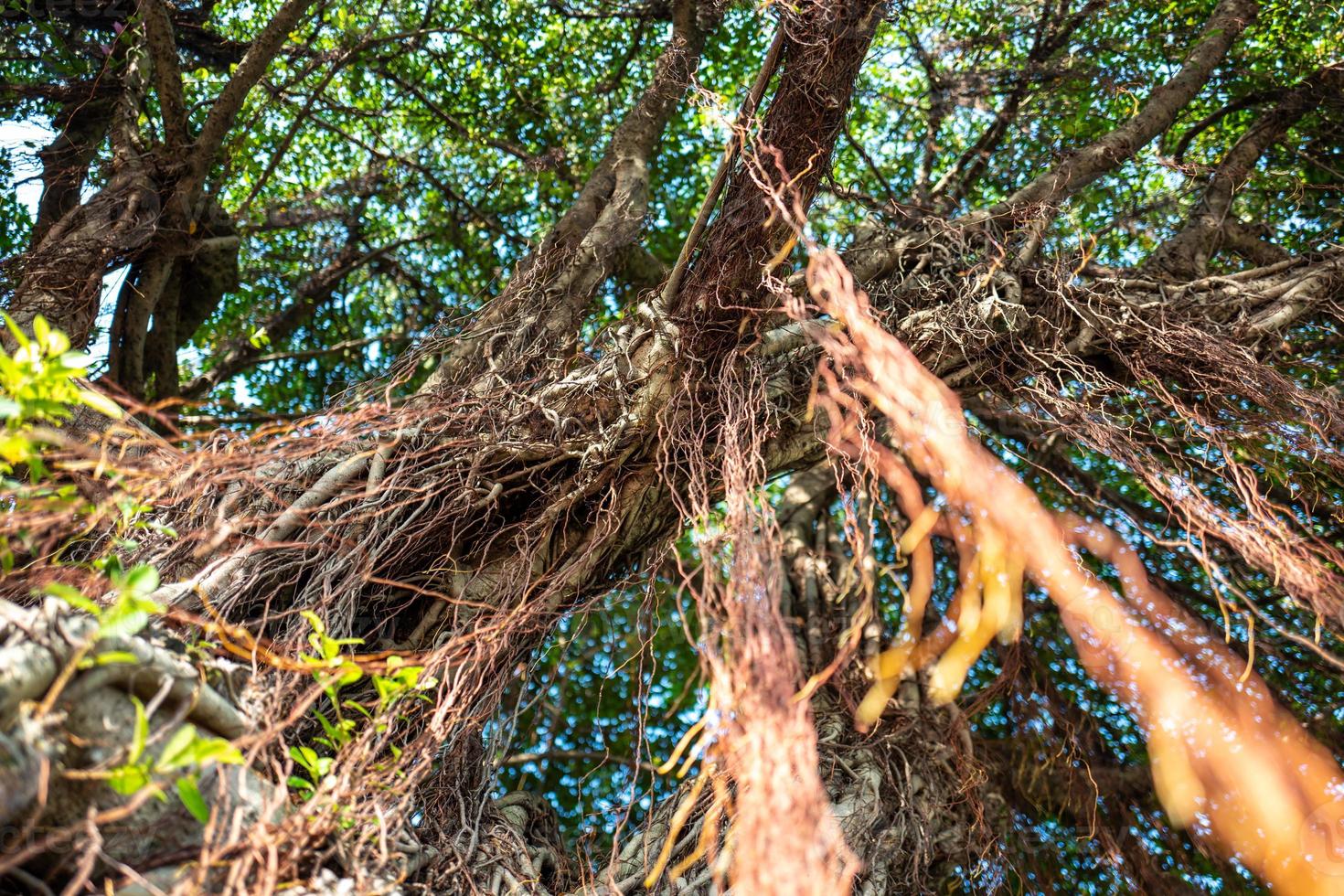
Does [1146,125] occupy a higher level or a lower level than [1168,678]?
higher

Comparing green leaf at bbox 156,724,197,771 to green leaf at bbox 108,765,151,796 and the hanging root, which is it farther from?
the hanging root

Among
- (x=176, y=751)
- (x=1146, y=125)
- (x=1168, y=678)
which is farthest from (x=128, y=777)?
(x=1146, y=125)

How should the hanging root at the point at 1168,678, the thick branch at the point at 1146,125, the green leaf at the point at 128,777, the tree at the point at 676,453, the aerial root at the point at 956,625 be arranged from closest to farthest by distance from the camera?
the green leaf at the point at 128,777 < the tree at the point at 676,453 < the hanging root at the point at 1168,678 < the aerial root at the point at 956,625 < the thick branch at the point at 1146,125

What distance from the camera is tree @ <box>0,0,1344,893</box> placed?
1.74 metres

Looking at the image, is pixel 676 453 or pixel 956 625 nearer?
pixel 676 453

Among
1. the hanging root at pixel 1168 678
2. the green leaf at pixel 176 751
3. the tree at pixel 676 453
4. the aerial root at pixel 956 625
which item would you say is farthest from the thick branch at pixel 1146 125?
the green leaf at pixel 176 751

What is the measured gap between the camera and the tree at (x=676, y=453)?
5.70 ft

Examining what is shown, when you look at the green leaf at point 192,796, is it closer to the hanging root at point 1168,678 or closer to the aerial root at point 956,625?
the hanging root at point 1168,678

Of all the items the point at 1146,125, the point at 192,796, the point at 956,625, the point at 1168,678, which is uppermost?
the point at 1146,125

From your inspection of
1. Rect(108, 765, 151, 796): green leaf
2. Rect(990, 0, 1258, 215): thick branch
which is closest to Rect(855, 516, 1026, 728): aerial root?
Rect(990, 0, 1258, 215): thick branch

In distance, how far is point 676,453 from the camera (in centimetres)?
257

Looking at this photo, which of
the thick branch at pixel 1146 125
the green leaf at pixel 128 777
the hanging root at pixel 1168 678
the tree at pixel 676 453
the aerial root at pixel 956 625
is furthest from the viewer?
the thick branch at pixel 1146 125

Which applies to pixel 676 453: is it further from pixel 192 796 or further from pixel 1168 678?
pixel 1168 678

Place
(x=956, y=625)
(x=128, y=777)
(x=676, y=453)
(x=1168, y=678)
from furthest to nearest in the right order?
1. (x=956, y=625)
2. (x=1168, y=678)
3. (x=676, y=453)
4. (x=128, y=777)
